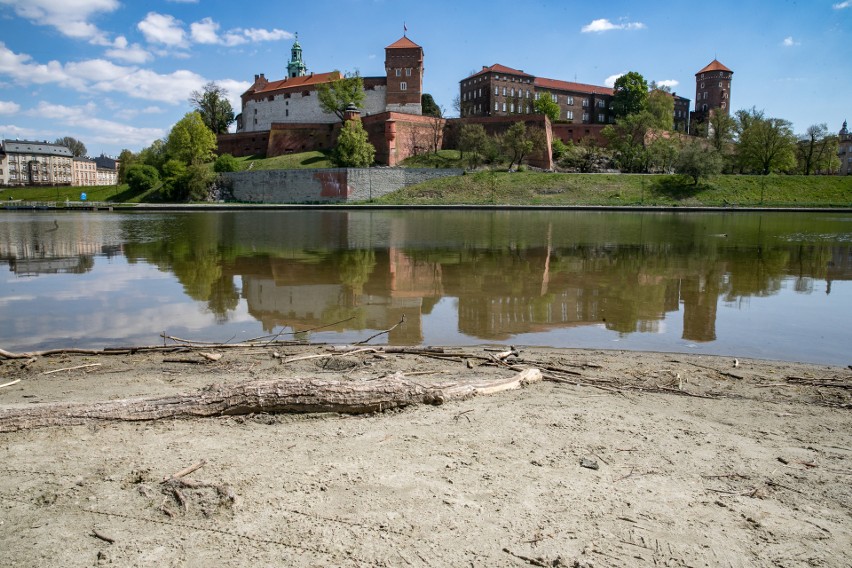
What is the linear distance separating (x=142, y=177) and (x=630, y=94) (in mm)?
57542

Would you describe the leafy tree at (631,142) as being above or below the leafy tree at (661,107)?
below

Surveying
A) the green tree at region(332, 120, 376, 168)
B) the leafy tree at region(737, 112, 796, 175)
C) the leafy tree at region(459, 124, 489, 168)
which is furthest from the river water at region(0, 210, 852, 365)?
the leafy tree at region(737, 112, 796, 175)

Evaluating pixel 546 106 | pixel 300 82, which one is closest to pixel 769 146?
pixel 546 106

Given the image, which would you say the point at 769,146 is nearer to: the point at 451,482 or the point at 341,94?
the point at 341,94

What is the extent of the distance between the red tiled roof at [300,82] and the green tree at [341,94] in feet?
8.73

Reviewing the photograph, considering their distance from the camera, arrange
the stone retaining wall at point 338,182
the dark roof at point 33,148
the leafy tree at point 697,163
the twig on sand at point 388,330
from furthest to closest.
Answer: the dark roof at point 33,148
the stone retaining wall at point 338,182
the leafy tree at point 697,163
the twig on sand at point 388,330

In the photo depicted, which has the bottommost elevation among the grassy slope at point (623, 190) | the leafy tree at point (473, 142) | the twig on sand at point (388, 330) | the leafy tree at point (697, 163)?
the twig on sand at point (388, 330)

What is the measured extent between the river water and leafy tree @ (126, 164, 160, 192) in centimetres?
4696

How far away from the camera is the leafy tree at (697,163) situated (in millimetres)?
51875

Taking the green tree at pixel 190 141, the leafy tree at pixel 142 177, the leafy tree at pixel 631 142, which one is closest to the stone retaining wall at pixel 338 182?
the green tree at pixel 190 141

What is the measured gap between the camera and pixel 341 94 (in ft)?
207

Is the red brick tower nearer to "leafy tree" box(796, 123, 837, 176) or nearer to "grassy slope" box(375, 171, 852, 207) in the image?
"grassy slope" box(375, 171, 852, 207)

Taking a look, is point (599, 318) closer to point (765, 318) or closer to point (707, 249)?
point (765, 318)

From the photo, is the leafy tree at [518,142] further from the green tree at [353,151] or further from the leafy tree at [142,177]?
the leafy tree at [142,177]
